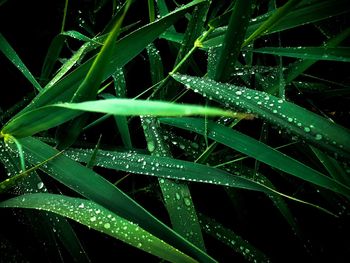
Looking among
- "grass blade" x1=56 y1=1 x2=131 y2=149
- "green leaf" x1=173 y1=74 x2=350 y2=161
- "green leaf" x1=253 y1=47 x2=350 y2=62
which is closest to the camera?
"grass blade" x1=56 y1=1 x2=131 y2=149

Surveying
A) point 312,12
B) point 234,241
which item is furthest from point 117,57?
point 234,241

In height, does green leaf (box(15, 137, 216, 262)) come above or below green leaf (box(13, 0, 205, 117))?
below

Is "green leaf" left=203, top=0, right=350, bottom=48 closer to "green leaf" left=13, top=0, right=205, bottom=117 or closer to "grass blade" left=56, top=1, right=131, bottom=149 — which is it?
"green leaf" left=13, top=0, right=205, bottom=117

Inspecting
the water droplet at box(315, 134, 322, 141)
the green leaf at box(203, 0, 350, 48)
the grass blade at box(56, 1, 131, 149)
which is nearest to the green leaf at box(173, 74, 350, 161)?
the water droplet at box(315, 134, 322, 141)

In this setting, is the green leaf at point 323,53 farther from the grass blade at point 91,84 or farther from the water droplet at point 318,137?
the grass blade at point 91,84

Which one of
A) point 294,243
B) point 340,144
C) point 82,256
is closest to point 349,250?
point 294,243

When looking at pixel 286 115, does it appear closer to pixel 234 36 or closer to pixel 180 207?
pixel 234 36
